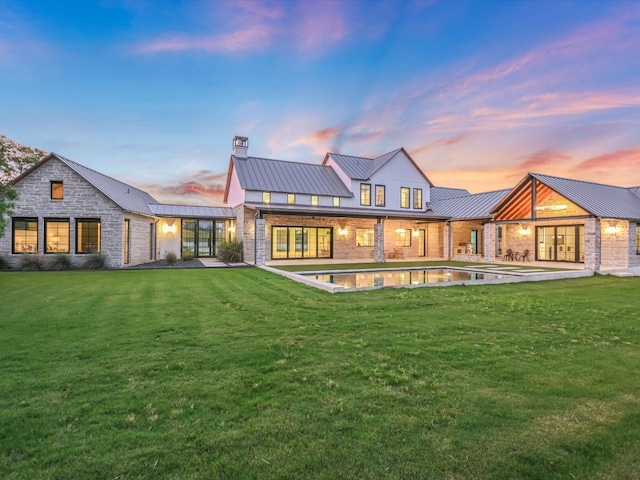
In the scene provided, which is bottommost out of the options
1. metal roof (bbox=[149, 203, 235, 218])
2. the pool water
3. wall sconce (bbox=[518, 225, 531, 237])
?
the pool water

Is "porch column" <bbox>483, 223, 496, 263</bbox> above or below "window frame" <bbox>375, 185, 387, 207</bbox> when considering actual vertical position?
below

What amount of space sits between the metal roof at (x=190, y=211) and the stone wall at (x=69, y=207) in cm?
553

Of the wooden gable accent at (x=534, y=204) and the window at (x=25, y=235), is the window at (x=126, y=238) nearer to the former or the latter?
the window at (x=25, y=235)

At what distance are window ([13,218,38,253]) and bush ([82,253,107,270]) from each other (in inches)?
106

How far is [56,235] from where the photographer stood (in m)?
16.5

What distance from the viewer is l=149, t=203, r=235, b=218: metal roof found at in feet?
75.0

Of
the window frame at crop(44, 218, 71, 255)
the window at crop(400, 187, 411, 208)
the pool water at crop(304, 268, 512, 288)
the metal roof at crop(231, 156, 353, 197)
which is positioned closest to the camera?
the pool water at crop(304, 268, 512, 288)

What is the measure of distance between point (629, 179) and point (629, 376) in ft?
99.8

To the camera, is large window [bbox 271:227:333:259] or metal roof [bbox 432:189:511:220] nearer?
large window [bbox 271:227:333:259]

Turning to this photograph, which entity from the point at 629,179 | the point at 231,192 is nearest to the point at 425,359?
the point at 231,192

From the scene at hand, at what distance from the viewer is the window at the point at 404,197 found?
25625 millimetres

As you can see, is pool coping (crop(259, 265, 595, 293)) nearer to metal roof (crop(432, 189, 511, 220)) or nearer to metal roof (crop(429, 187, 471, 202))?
metal roof (crop(432, 189, 511, 220))

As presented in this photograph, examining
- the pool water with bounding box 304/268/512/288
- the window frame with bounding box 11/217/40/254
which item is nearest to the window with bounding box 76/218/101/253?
the window frame with bounding box 11/217/40/254

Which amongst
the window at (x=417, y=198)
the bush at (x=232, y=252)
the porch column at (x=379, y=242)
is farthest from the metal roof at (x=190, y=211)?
the window at (x=417, y=198)
